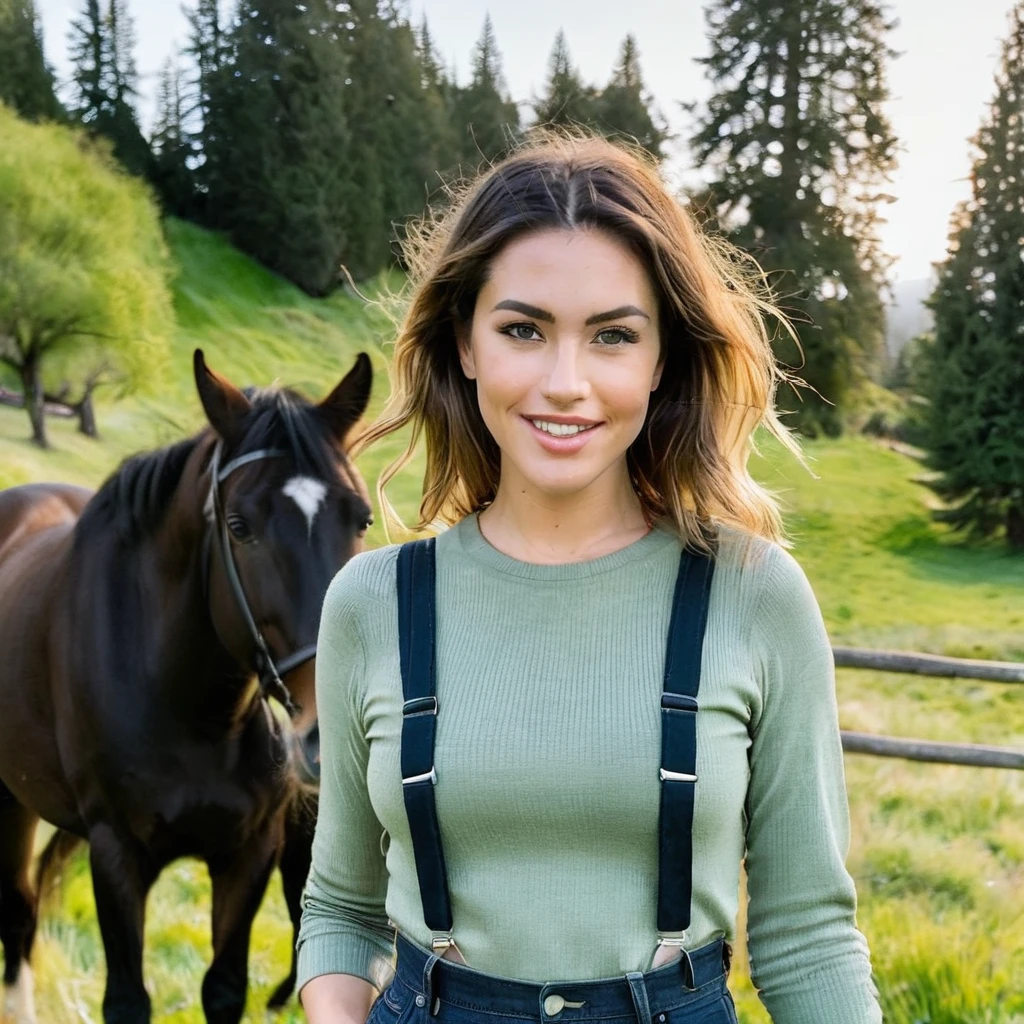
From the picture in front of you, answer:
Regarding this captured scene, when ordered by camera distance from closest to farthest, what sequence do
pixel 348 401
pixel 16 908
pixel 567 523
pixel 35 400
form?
pixel 567 523 → pixel 348 401 → pixel 16 908 → pixel 35 400

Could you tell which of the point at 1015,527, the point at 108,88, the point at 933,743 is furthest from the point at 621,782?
the point at 1015,527

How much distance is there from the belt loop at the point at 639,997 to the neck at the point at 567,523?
472mm

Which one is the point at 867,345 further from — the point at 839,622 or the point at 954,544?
the point at 839,622

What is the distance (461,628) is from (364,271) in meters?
14.3

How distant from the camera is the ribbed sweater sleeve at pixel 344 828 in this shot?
1265 mm

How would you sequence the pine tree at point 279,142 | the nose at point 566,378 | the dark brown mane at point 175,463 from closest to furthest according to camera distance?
the nose at point 566,378 → the dark brown mane at point 175,463 → the pine tree at point 279,142

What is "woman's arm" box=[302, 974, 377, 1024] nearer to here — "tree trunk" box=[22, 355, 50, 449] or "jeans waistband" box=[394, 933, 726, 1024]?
"jeans waistband" box=[394, 933, 726, 1024]

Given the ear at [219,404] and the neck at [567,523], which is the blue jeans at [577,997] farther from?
the ear at [219,404]

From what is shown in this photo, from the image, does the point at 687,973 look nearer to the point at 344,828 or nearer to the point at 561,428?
the point at 344,828

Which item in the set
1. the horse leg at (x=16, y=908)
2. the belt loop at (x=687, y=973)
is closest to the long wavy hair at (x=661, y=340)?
the belt loop at (x=687, y=973)

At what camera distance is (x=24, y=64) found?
12023 millimetres

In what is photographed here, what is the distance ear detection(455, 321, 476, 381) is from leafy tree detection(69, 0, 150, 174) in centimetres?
1293

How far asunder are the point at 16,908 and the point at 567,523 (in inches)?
127

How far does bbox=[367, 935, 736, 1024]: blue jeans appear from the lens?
Answer: 1.08 metres
